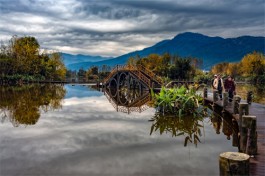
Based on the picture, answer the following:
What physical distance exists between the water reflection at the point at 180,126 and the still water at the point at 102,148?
349 mm

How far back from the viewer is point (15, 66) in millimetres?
71562

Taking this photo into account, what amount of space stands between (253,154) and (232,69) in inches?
4691

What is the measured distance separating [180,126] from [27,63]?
6484 cm

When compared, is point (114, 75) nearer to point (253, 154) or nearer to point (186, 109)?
point (186, 109)

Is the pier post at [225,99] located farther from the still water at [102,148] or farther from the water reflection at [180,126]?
the water reflection at [180,126]

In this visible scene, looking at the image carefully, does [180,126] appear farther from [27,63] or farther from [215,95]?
[27,63]

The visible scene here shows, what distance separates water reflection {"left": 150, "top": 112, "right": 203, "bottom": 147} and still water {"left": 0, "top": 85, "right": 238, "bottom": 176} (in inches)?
13.7

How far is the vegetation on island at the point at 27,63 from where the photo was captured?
69.7m

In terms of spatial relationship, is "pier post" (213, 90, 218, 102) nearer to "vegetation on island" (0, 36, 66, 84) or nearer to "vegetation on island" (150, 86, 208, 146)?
"vegetation on island" (150, 86, 208, 146)

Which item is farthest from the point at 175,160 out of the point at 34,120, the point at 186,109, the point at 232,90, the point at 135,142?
the point at 232,90

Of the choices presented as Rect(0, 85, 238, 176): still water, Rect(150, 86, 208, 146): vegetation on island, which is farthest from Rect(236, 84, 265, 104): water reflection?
Rect(0, 85, 238, 176): still water

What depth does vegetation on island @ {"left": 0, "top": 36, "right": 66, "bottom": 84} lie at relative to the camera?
69.7 metres

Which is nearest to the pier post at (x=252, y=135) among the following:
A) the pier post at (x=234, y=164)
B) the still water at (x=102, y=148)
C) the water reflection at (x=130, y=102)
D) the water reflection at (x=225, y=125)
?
the still water at (x=102, y=148)

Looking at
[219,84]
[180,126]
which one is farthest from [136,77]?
[180,126]
